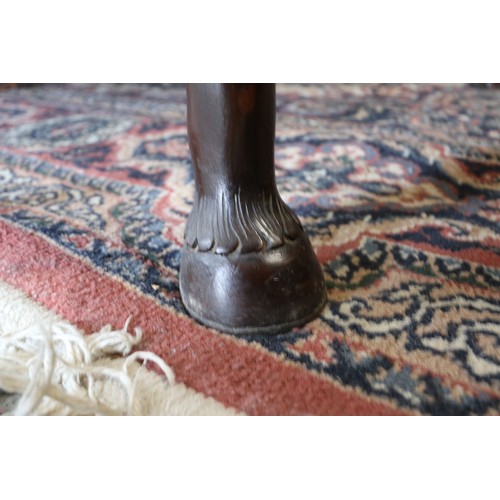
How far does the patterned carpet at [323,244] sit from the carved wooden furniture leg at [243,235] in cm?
3

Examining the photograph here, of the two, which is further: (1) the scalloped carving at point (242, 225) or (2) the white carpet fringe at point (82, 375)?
(1) the scalloped carving at point (242, 225)

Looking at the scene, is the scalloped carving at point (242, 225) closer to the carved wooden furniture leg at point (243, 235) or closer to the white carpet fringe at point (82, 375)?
the carved wooden furniture leg at point (243, 235)

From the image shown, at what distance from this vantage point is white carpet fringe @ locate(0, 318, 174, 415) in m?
0.41

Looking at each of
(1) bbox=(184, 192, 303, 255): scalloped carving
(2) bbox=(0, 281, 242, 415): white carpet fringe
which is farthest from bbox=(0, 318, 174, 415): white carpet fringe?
(1) bbox=(184, 192, 303, 255): scalloped carving

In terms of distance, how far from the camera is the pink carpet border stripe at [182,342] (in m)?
0.47

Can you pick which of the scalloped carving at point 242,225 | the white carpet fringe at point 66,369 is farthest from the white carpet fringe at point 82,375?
the scalloped carving at point 242,225

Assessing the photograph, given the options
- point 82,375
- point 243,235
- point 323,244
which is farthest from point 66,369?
point 323,244

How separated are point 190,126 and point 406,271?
30 cm

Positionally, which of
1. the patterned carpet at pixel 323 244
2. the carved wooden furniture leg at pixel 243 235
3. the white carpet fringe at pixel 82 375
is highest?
the carved wooden furniture leg at pixel 243 235

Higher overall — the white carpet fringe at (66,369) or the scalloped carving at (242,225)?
the scalloped carving at (242,225)

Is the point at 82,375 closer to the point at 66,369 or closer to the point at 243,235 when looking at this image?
the point at 66,369

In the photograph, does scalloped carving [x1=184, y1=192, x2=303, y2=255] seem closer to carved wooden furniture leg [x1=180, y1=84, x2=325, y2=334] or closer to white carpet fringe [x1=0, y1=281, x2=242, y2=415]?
carved wooden furniture leg [x1=180, y1=84, x2=325, y2=334]

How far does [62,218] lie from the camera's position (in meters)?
0.78

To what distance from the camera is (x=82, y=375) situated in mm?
500
